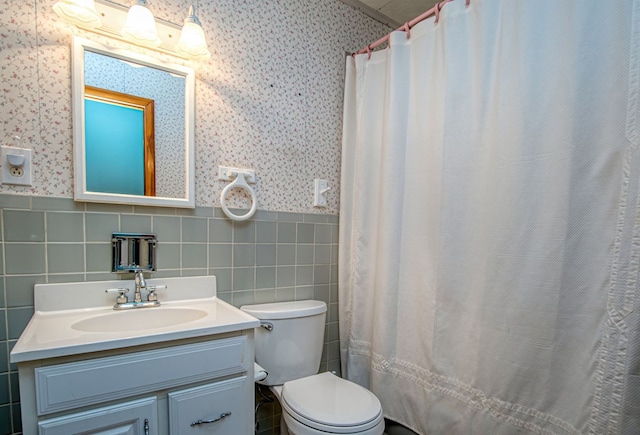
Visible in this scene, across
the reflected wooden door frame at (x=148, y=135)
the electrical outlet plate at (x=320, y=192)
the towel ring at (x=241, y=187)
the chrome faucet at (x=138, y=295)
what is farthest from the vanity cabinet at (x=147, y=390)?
the electrical outlet plate at (x=320, y=192)

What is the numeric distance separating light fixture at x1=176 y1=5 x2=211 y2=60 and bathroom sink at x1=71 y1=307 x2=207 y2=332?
1.02 meters

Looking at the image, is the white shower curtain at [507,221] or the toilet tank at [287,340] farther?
the toilet tank at [287,340]

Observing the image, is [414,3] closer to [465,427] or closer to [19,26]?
[19,26]

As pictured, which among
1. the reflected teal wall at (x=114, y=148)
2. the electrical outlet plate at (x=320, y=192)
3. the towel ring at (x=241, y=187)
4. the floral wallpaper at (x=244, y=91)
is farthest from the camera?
the electrical outlet plate at (x=320, y=192)

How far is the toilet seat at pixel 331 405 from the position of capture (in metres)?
1.06

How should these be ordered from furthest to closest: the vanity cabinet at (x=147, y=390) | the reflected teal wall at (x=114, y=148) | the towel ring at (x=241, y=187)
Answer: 1. the towel ring at (x=241, y=187)
2. the reflected teal wall at (x=114, y=148)
3. the vanity cabinet at (x=147, y=390)

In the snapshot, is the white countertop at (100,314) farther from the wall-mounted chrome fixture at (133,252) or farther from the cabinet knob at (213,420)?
the cabinet knob at (213,420)

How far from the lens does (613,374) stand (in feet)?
2.63

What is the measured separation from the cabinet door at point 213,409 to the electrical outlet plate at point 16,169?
859 mm

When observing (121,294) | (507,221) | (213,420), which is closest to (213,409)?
(213,420)

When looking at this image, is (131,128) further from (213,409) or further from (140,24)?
(213,409)

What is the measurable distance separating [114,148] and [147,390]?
0.87 m

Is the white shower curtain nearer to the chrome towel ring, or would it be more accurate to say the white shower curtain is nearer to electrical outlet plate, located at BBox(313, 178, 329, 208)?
electrical outlet plate, located at BBox(313, 178, 329, 208)

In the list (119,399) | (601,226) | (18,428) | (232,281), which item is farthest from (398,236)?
(18,428)
